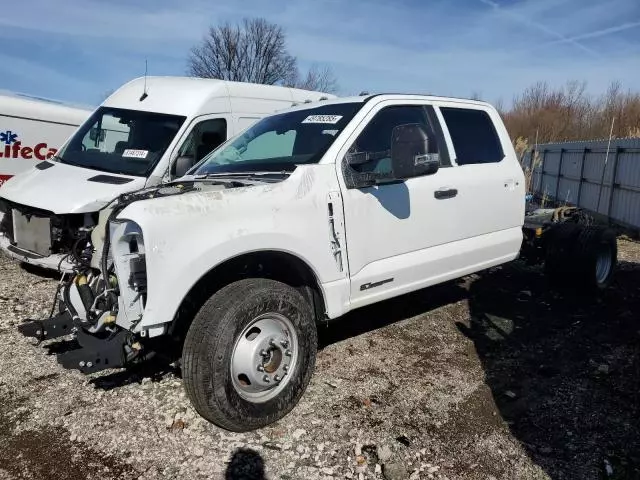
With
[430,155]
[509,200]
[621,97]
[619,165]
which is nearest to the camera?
[430,155]

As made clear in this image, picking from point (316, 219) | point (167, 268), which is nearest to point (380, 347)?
point (316, 219)

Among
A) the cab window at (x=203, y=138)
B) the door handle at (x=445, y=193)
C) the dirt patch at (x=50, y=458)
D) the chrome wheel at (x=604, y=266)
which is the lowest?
the dirt patch at (x=50, y=458)

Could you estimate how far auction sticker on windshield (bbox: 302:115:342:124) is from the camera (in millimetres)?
4086

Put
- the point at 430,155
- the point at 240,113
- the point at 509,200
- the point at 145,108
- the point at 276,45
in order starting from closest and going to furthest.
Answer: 1. the point at 430,155
2. the point at 509,200
3. the point at 145,108
4. the point at 240,113
5. the point at 276,45

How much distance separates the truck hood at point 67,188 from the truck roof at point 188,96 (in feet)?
4.15

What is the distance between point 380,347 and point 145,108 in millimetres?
4477

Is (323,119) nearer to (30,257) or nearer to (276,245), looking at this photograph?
(276,245)

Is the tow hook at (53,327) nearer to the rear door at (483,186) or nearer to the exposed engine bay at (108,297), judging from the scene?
the exposed engine bay at (108,297)

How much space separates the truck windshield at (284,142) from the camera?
394cm

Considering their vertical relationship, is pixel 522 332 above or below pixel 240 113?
below

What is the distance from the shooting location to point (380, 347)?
15.5ft

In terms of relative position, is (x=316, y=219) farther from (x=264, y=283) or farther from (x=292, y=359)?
(x=292, y=359)

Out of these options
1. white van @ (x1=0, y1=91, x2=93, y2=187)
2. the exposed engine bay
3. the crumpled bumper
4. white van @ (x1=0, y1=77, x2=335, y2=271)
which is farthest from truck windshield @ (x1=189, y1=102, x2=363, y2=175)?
A: white van @ (x1=0, y1=91, x2=93, y2=187)

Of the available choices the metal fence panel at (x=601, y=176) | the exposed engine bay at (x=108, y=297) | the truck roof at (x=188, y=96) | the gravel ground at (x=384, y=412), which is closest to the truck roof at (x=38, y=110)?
the truck roof at (x=188, y=96)
